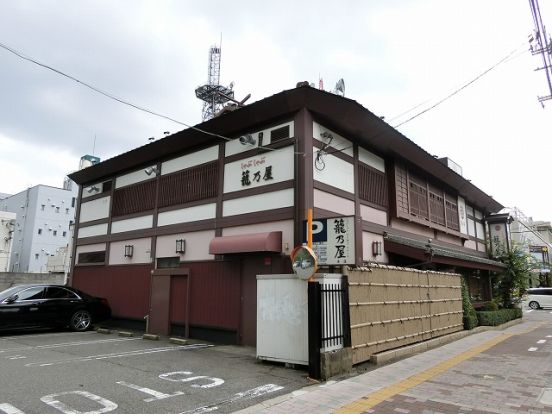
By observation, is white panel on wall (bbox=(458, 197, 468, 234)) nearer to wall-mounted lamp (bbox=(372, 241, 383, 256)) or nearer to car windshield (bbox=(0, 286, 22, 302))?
wall-mounted lamp (bbox=(372, 241, 383, 256))

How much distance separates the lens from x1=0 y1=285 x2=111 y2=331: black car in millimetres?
12922

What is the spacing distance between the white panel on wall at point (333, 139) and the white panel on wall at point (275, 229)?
2496 mm

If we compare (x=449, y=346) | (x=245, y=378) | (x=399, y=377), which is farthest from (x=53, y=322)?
(x=449, y=346)

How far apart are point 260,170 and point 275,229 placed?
180 centimetres

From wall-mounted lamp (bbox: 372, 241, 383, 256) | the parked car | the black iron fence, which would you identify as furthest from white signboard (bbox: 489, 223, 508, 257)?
the black iron fence

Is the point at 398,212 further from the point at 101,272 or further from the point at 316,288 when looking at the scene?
the point at 101,272

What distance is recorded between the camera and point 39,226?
162 feet

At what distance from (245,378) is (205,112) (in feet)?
109

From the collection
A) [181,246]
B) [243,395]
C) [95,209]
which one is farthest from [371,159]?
[95,209]

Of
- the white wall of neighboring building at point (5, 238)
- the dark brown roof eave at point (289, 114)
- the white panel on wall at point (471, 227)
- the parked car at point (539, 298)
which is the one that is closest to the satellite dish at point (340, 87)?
the dark brown roof eave at point (289, 114)

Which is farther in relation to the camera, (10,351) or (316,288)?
(10,351)

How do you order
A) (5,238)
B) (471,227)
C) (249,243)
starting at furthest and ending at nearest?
1. (5,238)
2. (471,227)
3. (249,243)

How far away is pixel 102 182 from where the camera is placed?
Answer: 59.7ft

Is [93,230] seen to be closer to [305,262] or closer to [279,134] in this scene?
[279,134]
